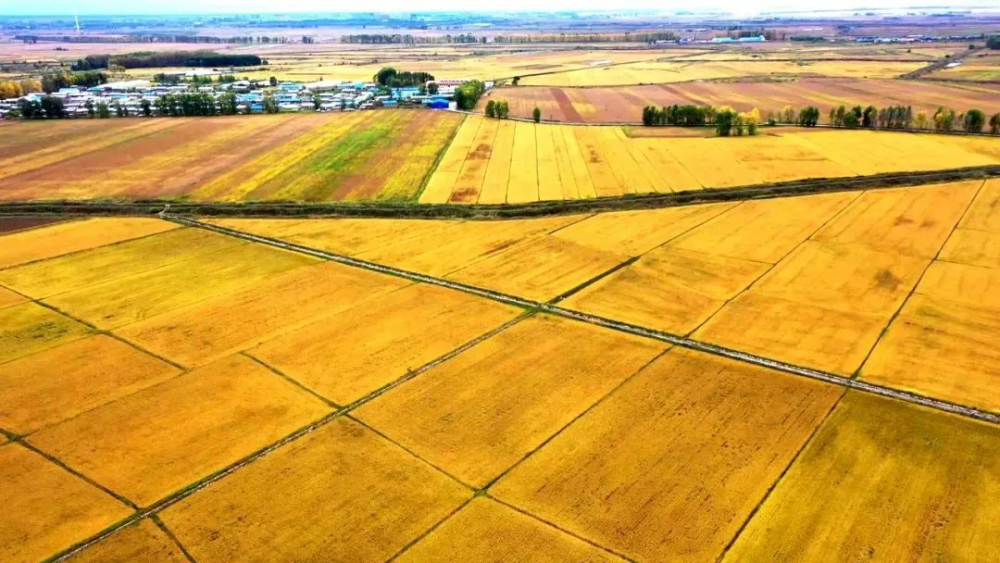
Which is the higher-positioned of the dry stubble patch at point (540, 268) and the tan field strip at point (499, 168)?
the tan field strip at point (499, 168)

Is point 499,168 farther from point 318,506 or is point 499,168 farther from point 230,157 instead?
point 318,506

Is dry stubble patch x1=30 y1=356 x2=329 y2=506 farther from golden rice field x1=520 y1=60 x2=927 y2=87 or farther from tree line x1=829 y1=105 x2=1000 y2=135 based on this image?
golden rice field x1=520 y1=60 x2=927 y2=87

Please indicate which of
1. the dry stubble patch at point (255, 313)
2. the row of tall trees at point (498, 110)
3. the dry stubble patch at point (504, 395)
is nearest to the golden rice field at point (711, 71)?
the row of tall trees at point (498, 110)

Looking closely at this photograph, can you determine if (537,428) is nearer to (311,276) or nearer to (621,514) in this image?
(621,514)

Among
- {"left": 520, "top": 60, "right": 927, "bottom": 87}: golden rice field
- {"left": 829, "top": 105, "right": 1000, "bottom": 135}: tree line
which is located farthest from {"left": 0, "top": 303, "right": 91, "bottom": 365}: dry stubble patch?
{"left": 520, "top": 60, "right": 927, "bottom": 87}: golden rice field

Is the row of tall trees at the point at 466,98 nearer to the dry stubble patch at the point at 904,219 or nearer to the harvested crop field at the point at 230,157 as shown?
the harvested crop field at the point at 230,157

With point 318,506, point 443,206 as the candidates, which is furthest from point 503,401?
point 443,206
